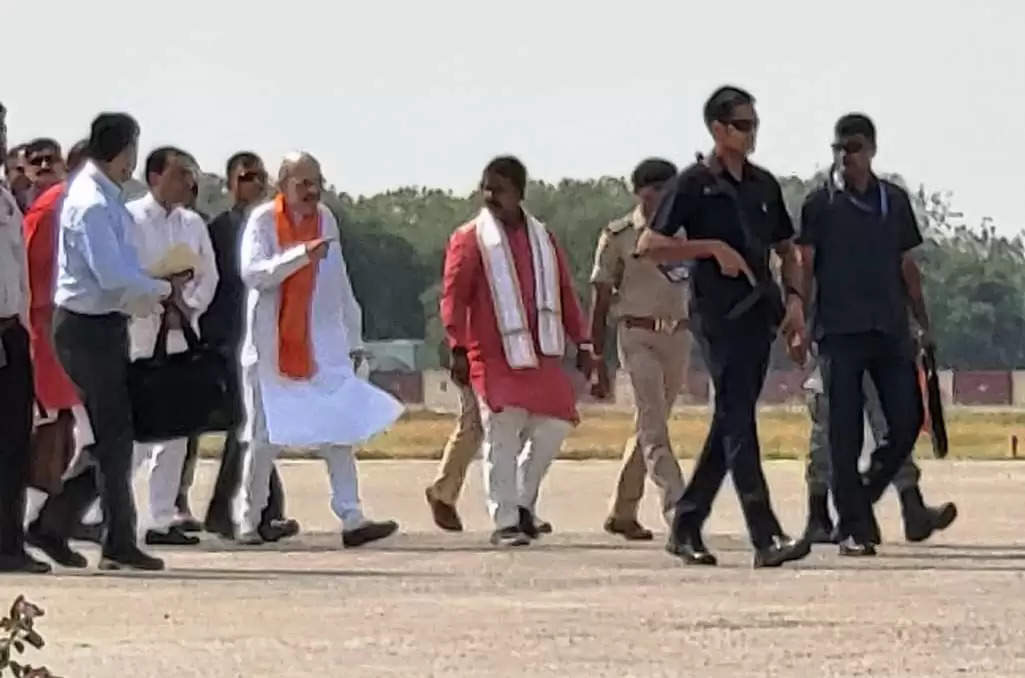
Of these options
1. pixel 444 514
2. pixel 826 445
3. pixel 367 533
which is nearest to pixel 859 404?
pixel 826 445

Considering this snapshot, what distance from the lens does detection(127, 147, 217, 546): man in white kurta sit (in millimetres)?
15383

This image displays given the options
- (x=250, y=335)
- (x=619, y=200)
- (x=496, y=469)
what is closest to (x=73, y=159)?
(x=250, y=335)

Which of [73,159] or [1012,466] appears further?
[1012,466]

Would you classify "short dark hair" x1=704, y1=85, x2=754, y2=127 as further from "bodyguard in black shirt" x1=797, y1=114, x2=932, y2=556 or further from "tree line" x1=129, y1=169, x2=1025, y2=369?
"tree line" x1=129, y1=169, x2=1025, y2=369

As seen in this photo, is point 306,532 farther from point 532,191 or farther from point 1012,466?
point 532,191

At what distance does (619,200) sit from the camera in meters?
140

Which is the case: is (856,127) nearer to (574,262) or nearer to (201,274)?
(201,274)

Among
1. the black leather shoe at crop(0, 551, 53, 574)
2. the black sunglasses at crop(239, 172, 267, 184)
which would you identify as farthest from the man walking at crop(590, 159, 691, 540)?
the black leather shoe at crop(0, 551, 53, 574)

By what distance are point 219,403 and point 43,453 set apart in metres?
0.81

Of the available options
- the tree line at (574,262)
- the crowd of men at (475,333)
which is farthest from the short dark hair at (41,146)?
the tree line at (574,262)

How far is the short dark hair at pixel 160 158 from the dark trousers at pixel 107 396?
209 cm

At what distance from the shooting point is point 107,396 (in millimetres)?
13188

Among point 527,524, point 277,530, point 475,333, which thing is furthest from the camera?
point 277,530

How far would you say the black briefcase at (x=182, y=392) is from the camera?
46.7ft
